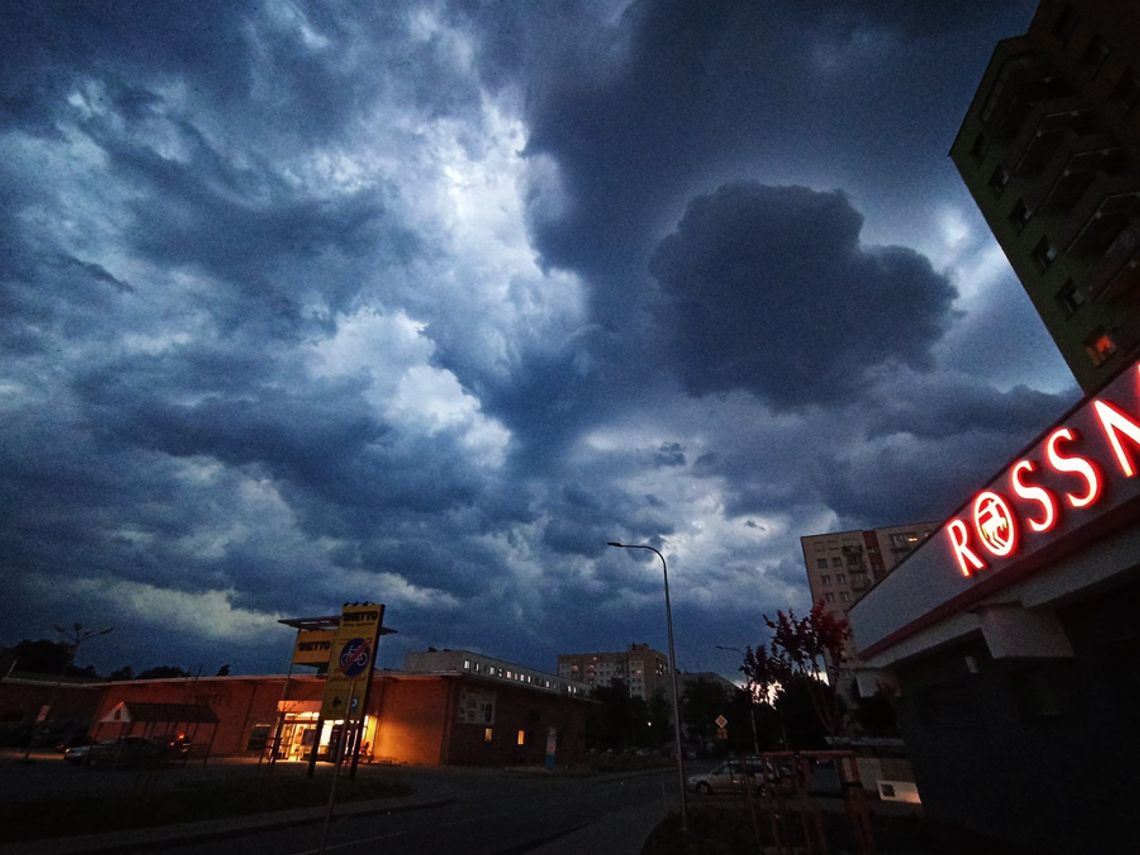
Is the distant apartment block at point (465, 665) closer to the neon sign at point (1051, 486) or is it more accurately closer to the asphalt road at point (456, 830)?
the asphalt road at point (456, 830)

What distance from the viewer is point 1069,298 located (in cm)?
2497

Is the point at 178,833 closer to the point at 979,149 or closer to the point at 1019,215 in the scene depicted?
the point at 1019,215

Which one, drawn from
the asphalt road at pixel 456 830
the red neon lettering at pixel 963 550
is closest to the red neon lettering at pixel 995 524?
the red neon lettering at pixel 963 550

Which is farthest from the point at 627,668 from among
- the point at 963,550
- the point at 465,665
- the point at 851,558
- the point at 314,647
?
the point at 963,550

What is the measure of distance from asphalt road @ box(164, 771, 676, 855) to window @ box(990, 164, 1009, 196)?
37.2m

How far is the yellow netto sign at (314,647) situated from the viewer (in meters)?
32.7

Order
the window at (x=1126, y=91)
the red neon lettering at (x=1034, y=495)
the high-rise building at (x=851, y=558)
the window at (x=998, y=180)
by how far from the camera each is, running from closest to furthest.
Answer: the red neon lettering at (x=1034, y=495) < the window at (x=1126, y=91) < the window at (x=998, y=180) < the high-rise building at (x=851, y=558)

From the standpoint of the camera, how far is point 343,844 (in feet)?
38.8

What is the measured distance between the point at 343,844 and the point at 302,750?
35.6m

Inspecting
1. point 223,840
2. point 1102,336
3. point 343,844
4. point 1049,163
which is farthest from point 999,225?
point 223,840

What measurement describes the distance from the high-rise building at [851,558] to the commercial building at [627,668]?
79080 millimetres

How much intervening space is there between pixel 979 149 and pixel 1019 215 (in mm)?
5470

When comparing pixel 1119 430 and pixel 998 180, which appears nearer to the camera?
pixel 1119 430

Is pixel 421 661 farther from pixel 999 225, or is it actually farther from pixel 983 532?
pixel 999 225
